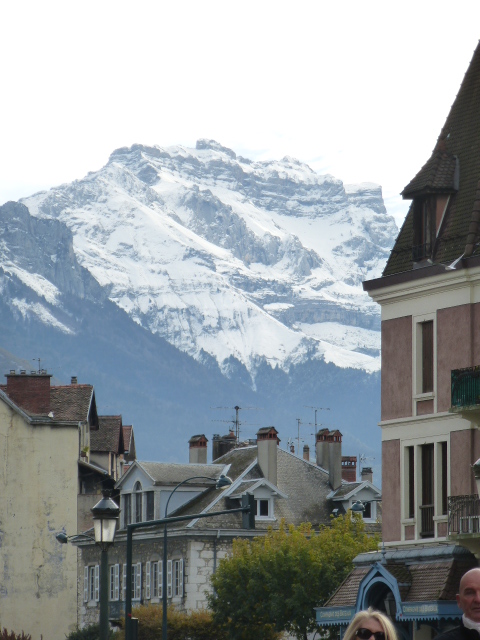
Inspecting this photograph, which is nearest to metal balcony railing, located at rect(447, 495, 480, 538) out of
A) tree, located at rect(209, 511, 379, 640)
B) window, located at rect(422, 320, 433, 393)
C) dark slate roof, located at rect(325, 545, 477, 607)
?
dark slate roof, located at rect(325, 545, 477, 607)

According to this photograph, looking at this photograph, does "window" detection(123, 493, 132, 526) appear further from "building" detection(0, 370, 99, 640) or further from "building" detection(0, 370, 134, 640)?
"building" detection(0, 370, 99, 640)

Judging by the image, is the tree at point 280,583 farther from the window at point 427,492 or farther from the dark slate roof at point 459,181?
the dark slate roof at point 459,181

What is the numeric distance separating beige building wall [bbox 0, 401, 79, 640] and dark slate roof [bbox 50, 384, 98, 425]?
1.88 metres

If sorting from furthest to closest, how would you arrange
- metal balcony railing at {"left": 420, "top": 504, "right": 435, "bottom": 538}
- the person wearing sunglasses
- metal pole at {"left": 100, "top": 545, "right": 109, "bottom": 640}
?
metal balcony railing at {"left": 420, "top": 504, "right": 435, "bottom": 538}
metal pole at {"left": 100, "top": 545, "right": 109, "bottom": 640}
the person wearing sunglasses

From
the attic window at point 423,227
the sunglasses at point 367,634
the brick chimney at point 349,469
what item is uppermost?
the attic window at point 423,227

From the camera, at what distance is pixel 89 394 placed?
8506cm

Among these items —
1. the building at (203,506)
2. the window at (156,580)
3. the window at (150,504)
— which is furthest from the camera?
the window at (150,504)

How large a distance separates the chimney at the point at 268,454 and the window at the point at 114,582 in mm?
9380

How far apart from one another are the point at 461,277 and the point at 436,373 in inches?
108

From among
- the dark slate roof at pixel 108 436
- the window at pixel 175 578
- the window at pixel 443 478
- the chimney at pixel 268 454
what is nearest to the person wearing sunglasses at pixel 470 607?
the window at pixel 443 478

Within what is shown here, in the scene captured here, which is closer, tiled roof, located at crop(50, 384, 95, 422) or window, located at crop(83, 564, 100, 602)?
window, located at crop(83, 564, 100, 602)

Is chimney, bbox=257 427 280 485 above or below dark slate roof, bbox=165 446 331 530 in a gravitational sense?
above

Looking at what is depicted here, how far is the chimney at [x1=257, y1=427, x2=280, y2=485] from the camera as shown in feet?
247

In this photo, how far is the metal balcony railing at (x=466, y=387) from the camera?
121ft
